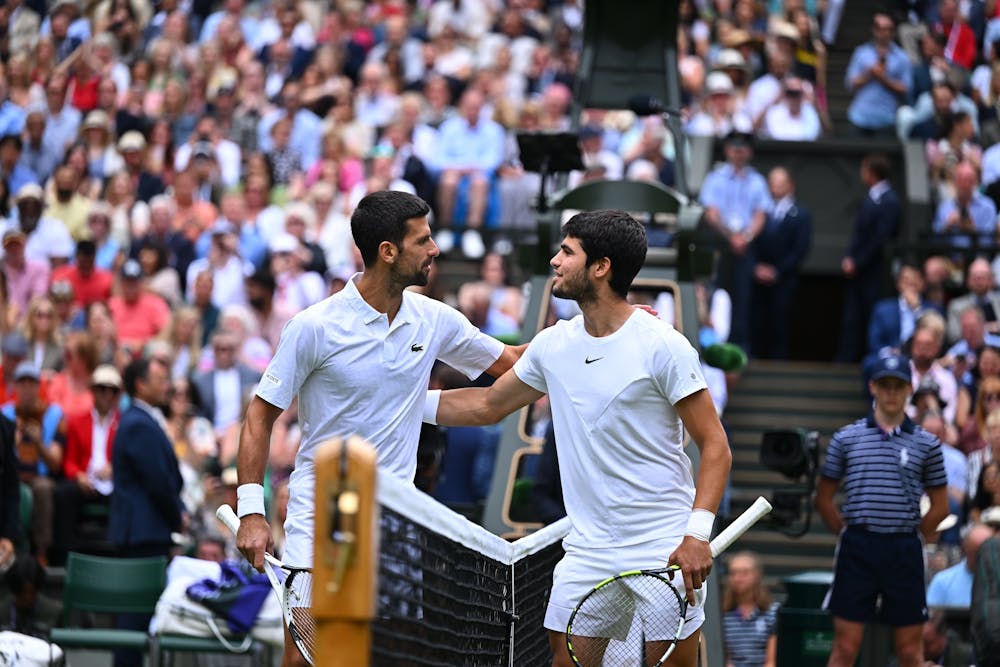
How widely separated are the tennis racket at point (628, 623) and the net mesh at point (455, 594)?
1.13 ft

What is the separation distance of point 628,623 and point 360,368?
4.43 ft

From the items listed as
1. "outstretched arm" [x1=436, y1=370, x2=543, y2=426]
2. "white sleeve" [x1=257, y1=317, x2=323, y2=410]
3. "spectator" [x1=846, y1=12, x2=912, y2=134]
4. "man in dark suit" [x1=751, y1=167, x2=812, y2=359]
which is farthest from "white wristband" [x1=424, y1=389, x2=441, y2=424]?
"spectator" [x1=846, y1=12, x2=912, y2=134]

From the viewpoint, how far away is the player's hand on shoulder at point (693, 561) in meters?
6.33

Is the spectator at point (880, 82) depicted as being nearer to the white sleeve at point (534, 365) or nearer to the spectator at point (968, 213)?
the spectator at point (968, 213)

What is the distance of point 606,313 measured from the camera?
677 cm

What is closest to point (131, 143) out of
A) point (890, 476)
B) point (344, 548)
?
point (890, 476)

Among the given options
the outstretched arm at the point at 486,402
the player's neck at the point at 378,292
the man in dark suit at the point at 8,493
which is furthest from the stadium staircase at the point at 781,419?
the player's neck at the point at 378,292

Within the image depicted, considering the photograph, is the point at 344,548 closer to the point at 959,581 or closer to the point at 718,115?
the point at 959,581

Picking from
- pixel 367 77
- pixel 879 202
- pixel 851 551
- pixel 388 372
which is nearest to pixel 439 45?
pixel 367 77

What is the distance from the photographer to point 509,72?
2034 cm

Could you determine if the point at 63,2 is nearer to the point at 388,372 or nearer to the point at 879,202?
the point at 879,202

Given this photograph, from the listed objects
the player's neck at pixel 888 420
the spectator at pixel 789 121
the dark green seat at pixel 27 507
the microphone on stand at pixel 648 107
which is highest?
the spectator at pixel 789 121

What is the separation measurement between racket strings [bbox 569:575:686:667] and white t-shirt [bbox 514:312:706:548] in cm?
18

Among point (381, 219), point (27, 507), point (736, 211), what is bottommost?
point (381, 219)
